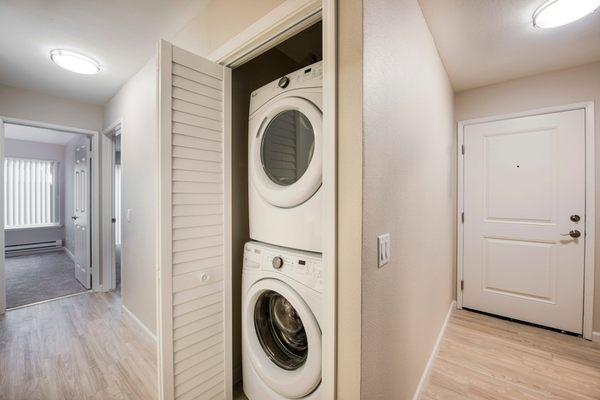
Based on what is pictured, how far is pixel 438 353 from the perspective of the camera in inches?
73.5

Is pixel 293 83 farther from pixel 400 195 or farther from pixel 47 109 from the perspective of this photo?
pixel 47 109

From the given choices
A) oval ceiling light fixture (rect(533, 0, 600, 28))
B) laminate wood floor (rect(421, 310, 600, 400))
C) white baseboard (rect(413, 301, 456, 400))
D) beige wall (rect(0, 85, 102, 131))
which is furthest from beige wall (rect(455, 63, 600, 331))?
beige wall (rect(0, 85, 102, 131))

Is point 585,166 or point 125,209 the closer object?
point 585,166

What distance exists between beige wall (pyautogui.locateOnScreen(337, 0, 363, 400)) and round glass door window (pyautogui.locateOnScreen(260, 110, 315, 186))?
0.36 metres

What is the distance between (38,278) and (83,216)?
1.35 meters

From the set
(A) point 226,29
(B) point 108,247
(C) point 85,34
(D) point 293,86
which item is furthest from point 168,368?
(B) point 108,247

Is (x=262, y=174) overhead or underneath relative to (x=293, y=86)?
underneath

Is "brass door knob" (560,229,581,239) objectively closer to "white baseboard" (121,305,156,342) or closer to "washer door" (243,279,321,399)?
"washer door" (243,279,321,399)

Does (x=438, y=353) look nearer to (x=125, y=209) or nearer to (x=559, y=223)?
(x=559, y=223)

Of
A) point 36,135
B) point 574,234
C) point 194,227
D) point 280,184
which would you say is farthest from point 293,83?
point 36,135

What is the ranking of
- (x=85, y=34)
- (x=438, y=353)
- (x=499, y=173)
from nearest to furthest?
(x=85, y=34), (x=438, y=353), (x=499, y=173)

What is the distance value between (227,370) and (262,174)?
1097 mm

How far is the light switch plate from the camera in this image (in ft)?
2.96

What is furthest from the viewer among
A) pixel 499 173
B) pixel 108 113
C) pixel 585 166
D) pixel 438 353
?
pixel 108 113
